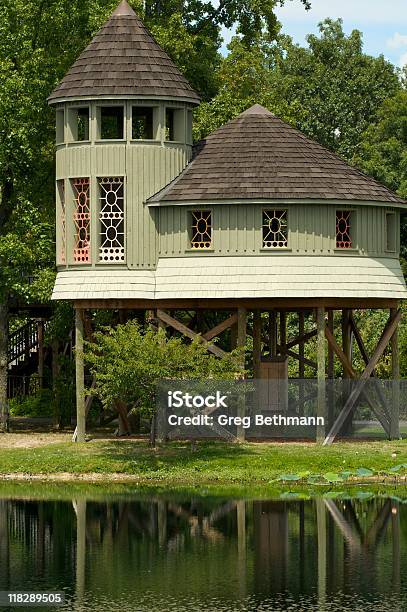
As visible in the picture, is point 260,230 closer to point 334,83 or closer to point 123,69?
point 123,69

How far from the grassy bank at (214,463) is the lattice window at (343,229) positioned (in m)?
5.91

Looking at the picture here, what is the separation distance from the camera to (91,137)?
50.4 metres

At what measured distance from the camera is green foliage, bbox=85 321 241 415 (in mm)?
46125

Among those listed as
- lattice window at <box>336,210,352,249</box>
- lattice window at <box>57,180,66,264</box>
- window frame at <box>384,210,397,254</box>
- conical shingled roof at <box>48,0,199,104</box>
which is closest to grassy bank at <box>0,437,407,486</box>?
lattice window at <box>336,210,352,249</box>

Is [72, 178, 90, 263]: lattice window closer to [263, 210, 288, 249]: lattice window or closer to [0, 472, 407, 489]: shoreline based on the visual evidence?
[263, 210, 288, 249]: lattice window

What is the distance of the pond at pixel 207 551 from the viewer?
3103 centimetres

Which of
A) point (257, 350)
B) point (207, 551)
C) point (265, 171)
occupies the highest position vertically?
point (265, 171)

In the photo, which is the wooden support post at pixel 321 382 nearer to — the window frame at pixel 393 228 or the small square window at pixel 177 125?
the window frame at pixel 393 228

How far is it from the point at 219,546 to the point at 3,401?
1983 centimetres

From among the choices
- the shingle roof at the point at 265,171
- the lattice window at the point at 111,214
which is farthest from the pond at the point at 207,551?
the shingle roof at the point at 265,171

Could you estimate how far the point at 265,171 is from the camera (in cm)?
5034

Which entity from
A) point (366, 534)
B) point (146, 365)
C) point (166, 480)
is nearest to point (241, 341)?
point (146, 365)

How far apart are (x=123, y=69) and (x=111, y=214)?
13.7 feet

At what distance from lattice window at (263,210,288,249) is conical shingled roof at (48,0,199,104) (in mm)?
4274
